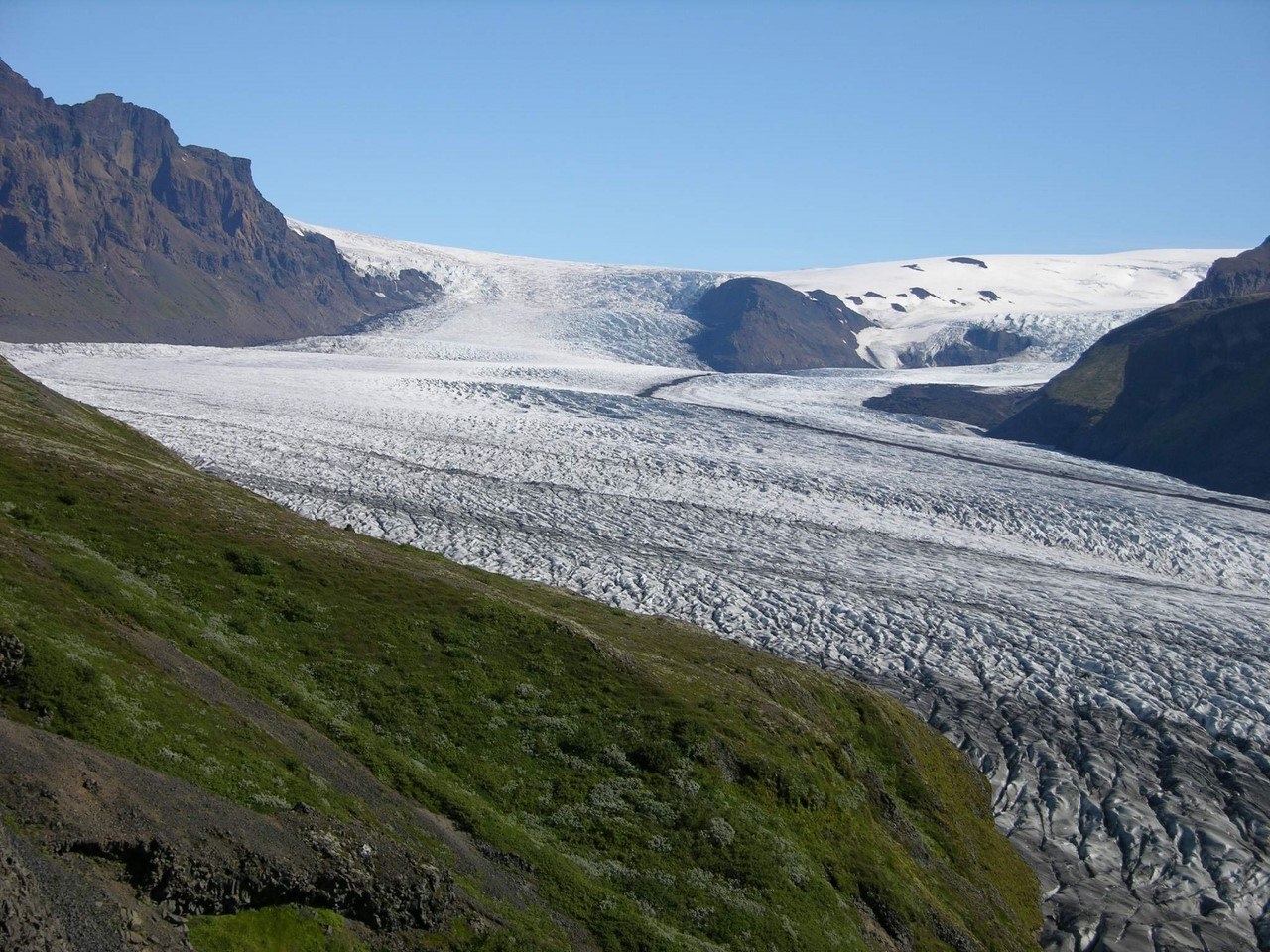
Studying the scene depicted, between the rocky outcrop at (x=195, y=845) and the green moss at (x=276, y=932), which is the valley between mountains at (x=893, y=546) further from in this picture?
the green moss at (x=276, y=932)

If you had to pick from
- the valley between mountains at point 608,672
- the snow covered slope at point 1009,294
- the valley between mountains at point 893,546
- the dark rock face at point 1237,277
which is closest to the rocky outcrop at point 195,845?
the valley between mountains at point 608,672

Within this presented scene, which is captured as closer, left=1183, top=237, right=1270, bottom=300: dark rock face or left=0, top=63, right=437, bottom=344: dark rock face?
left=1183, top=237, right=1270, bottom=300: dark rock face

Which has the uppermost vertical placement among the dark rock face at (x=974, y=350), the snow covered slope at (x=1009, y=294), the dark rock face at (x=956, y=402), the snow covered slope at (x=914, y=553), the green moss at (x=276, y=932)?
the snow covered slope at (x=1009, y=294)

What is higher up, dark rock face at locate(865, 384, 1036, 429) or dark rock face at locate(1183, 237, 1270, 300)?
dark rock face at locate(1183, 237, 1270, 300)

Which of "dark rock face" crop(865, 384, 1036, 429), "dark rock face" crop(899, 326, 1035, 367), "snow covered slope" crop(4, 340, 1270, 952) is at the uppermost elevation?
"dark rock face" crop(899, 326, 1035, 367)

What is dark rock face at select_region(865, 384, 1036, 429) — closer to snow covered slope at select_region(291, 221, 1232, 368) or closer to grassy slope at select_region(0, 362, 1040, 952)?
snow covered slope at select_region(291, 221, 1232, 368)

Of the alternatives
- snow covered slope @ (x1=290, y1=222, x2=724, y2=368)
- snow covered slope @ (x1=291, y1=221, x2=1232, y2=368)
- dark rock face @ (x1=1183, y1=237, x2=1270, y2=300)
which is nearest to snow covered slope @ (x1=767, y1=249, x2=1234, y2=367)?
snow covered slope @ (x1=291, y1=221, x2=1232, y2=368)

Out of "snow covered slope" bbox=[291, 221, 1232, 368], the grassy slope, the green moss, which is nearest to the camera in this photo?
the green moss
